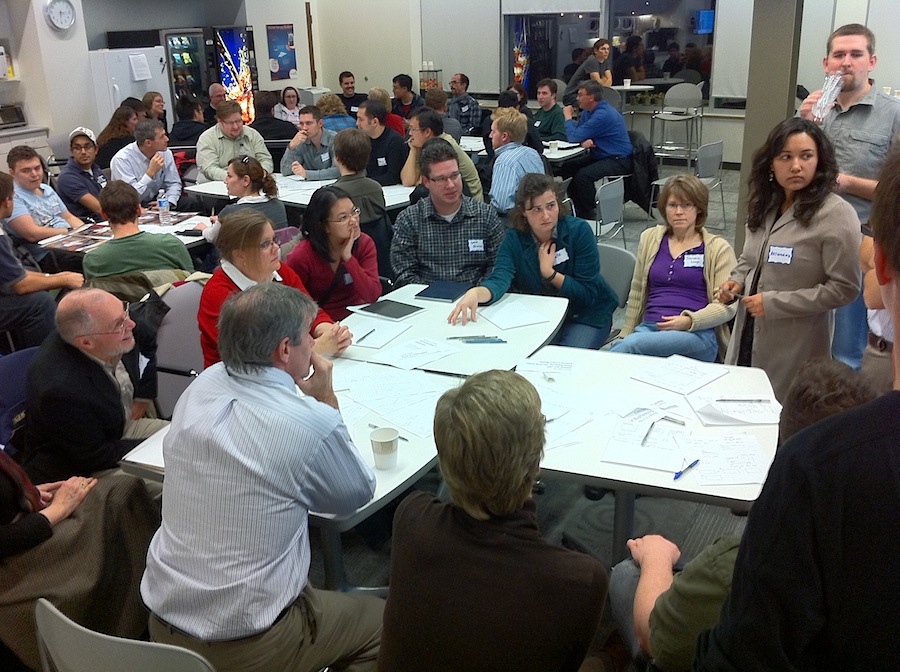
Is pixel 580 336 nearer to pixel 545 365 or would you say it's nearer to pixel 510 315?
pixel 510 315

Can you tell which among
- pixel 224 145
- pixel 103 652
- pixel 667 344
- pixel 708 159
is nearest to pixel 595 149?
pixel 708 159

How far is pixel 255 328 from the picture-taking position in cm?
208

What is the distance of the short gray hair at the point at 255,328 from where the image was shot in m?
2.08

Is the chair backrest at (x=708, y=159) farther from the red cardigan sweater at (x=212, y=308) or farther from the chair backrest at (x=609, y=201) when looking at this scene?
the red cardigan sweater at (x=212, y=308)

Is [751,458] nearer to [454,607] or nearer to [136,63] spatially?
[454,607]

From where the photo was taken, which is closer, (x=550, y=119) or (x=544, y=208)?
(x=544, y=208)

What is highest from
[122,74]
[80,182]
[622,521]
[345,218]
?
[122,74]

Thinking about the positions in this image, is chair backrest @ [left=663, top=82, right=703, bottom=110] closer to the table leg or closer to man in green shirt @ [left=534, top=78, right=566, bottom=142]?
man in green shirt @ [left=534, top=78, right=566, bottom=142]

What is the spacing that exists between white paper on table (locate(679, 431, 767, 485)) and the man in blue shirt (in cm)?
554

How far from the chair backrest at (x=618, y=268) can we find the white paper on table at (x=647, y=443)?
60.4 inches

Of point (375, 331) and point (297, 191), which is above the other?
point (297, 191)

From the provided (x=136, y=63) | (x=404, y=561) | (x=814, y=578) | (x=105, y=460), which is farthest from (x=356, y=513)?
(x=136, y=63)

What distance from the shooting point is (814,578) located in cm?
91

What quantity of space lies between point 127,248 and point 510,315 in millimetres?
2207
